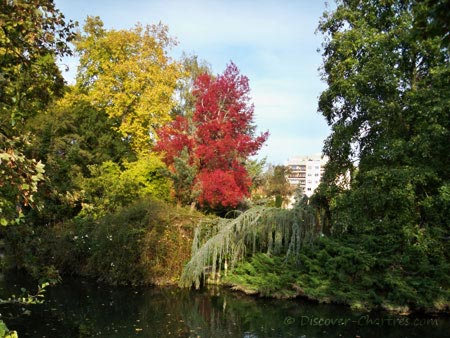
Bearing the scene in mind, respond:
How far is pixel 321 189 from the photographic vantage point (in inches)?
473

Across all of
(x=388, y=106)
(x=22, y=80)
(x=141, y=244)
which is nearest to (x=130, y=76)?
(x=141, y=244)

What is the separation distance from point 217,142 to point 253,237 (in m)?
4.16

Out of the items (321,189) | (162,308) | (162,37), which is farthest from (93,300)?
(162,37)

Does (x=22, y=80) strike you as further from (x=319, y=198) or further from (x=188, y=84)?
(x=188, y=84)

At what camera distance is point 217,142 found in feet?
49.3

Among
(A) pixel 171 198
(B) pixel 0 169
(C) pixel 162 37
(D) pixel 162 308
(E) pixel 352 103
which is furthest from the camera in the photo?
(C) pixel 162 37

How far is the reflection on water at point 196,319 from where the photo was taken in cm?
843

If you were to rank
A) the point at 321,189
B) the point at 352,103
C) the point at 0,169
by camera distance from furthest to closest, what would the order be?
the point at 321,189
the point at 352,103
the point at 0,169

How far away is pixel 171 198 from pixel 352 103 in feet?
27.7

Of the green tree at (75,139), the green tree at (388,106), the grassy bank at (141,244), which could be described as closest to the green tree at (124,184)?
the green tree at (75,139)

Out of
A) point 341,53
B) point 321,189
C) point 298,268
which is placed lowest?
point 298,268

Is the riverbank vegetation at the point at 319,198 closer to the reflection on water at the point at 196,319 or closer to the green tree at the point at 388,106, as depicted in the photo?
the green tree at the point at 388,106

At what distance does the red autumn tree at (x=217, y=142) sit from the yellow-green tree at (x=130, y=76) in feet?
12.3

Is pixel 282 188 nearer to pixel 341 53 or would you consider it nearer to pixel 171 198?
pixel 171 198
